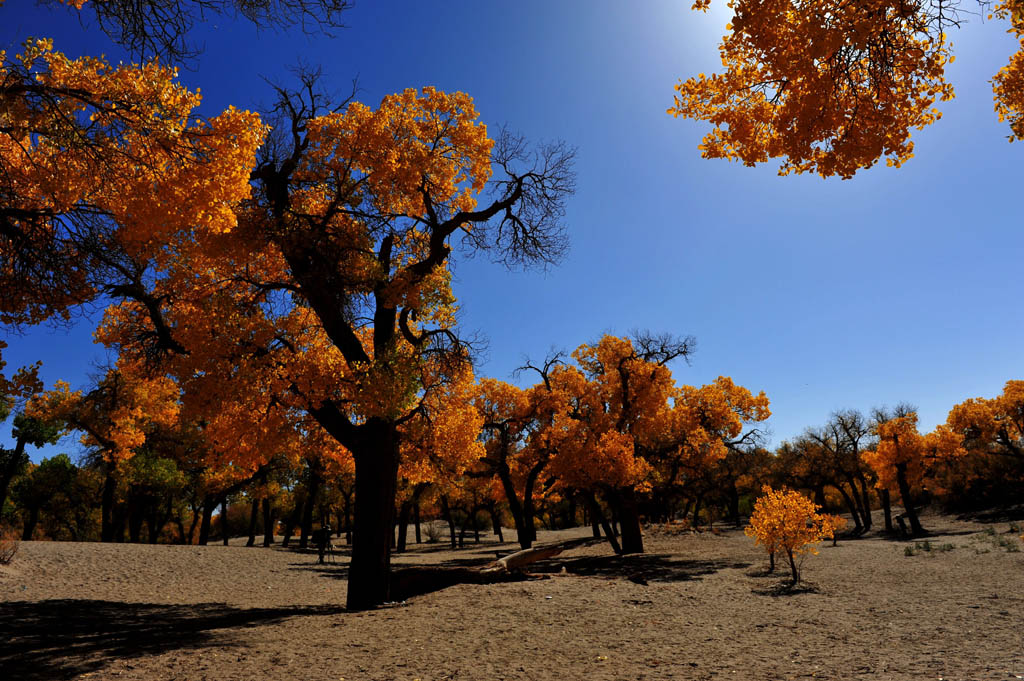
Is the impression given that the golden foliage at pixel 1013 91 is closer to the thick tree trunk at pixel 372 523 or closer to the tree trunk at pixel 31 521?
the thick tree trunk at pixel 372 523

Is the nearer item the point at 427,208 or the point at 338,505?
the point at 427,208

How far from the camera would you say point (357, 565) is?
991 cm

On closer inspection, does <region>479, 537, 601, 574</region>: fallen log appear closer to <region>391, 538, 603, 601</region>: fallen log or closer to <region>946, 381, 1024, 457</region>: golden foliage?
<region>391, 538, 603, 601</region>: fallen log

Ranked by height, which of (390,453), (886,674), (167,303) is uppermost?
(167,303)

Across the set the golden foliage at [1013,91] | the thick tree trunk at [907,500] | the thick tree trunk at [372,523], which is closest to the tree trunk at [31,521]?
the thick tree trunk at [372,523]

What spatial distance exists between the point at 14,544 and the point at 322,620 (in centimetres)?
1046

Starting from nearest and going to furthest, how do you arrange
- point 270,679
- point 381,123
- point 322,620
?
point 270,679 < point 322,620 < point 381,123

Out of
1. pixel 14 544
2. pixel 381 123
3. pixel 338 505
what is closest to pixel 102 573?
pixel 14 544

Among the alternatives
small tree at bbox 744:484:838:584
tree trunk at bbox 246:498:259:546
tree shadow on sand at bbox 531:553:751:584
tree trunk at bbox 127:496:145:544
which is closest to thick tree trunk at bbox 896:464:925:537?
tree shadow on sand at bbox 531:553:751:584

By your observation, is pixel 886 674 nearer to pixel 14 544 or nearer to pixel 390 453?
pixel 390 453

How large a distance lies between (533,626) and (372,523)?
376 centimetres

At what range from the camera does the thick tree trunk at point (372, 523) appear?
388 inches

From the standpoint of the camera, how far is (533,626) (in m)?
7.78

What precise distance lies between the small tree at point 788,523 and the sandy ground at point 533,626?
920mm
